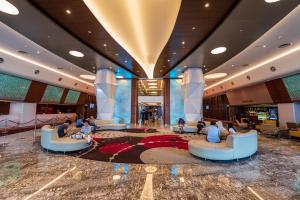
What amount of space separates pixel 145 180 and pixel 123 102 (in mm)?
14288

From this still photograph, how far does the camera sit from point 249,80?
11.8 m

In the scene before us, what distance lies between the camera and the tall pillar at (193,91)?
1217cm

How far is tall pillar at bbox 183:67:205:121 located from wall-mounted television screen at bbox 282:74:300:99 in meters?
5.01

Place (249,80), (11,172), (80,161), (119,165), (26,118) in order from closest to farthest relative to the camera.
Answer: (11,172) → (119,165) → (80,161) → (249,80) → (26,118)

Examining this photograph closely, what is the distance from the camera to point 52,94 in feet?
48.5

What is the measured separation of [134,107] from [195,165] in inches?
514

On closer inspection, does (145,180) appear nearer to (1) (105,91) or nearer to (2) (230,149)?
(2) (230,149)

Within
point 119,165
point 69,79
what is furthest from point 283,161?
point 69,79

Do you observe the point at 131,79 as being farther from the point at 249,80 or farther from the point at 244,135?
the point at 244,135

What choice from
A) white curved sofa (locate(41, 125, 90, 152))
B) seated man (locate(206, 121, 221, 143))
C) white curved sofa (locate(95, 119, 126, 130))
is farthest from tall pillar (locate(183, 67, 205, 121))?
white curved sofa (locate(41, 125, 90, 152))

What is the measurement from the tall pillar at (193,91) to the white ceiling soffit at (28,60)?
897cm

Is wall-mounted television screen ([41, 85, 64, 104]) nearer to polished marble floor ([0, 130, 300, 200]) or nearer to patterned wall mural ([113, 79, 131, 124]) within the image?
patterned wall mural ([113, 79, 131, 124])

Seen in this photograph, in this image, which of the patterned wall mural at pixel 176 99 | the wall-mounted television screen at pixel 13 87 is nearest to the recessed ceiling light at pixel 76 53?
the wall-mounted television screen at pixel 13 87

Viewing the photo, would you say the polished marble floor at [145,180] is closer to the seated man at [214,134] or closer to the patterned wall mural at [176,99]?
the seated man at [214,134]
